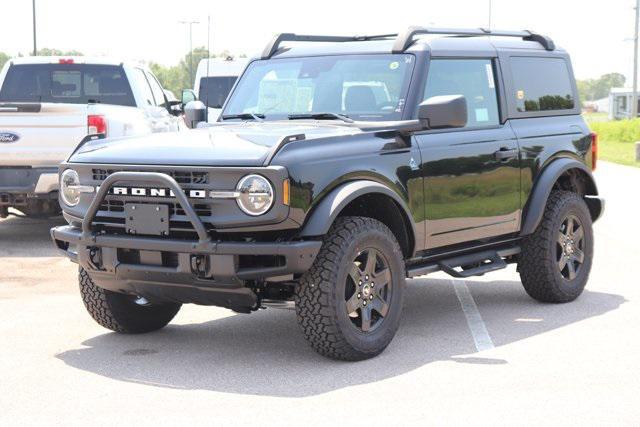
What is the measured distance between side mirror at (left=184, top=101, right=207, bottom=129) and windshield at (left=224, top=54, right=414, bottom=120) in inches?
12.8

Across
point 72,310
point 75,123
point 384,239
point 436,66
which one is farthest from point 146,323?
point 75,123

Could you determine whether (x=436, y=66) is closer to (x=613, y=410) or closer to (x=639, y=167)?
(x=613, y=410)

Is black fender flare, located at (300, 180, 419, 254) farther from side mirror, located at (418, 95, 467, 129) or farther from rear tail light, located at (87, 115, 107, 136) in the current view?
rear tail light, located at (87, 115, 107, 136)

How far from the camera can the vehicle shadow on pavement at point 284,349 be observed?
6.38 m

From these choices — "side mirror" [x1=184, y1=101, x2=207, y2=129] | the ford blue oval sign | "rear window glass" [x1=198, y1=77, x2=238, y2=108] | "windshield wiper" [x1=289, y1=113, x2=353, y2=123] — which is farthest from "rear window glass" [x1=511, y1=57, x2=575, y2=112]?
"rear window glass" [x1=198, y1=77, x2=238, y2=108]

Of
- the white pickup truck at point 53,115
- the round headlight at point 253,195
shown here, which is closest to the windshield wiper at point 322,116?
the round headlight at point 253,195

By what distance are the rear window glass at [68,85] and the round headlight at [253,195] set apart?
7.70 m

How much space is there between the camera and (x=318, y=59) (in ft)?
26.6

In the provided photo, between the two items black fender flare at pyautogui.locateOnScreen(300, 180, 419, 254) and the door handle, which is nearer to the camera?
Answer: black fender flare at pyautogui.locateOnScreen(300, 180, 419, 254)

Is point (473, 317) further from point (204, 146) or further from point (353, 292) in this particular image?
point (204, 146)

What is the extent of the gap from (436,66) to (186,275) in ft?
7.98

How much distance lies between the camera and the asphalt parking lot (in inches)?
223

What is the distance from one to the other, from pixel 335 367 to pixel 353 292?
445 mm

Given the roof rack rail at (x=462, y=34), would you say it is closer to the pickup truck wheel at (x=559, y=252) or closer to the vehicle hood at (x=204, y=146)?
the vehicle hood at (x=204, y=146)
